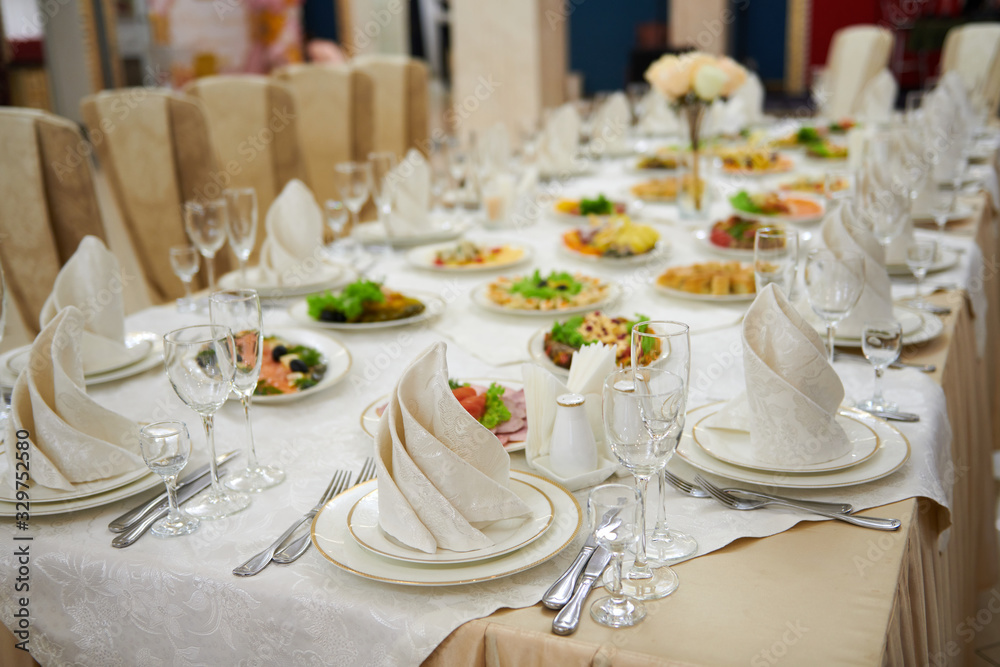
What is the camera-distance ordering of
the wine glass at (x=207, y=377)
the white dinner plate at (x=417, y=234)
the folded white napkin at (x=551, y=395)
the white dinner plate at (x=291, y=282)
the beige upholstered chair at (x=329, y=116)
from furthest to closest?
the beige upholstered chair at (x=329, y=116) → the white dinner plate at (x=417, y=234) → the white dinner plate at (x=291, y=282) → the folded white napkin at (x=551, y=395) → the wine glass at (x=207, y=377)

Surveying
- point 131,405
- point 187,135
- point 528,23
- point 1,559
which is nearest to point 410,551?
point 1,559

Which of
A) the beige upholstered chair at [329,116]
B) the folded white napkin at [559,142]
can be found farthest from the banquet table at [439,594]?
the beige upholstered chair at [329,116]

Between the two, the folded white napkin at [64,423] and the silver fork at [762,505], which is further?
the folded white napkin at [64,423]

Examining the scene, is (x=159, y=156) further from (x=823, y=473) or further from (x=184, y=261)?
(x=823, y=473)

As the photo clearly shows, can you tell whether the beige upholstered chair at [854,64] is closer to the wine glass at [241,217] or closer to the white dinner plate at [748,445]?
the wine glass at [241,217]

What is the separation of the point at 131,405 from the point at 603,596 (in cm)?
89

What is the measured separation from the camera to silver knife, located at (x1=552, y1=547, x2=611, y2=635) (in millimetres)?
825

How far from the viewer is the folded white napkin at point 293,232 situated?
2068 millimetres

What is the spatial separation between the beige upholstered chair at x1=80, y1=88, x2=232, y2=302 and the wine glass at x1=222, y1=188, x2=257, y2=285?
0.84 m

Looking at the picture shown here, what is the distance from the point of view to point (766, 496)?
1.05 metres

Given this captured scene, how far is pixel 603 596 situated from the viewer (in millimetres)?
879

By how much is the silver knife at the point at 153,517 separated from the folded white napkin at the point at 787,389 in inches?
28.0

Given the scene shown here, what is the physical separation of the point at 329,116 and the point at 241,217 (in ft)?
6.64

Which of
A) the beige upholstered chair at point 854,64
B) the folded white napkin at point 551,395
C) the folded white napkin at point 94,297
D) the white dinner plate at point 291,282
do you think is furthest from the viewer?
the beige upholstered chair at point 854,64
